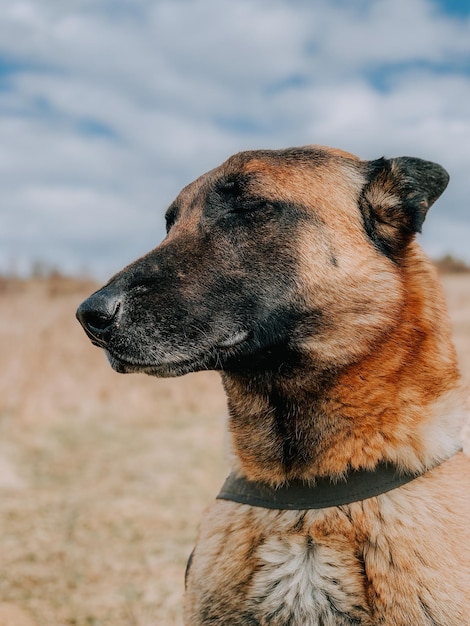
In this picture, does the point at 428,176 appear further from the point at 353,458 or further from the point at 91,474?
the point at 91,474

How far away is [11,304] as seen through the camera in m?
13.6

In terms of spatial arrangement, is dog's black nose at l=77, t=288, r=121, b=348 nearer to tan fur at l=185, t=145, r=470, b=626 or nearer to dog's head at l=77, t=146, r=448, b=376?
dog's head at l=77, t=146, r=448, b=376

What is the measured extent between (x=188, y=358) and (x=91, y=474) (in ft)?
21.1

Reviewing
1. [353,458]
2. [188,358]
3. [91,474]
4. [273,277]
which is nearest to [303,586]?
[353,458]

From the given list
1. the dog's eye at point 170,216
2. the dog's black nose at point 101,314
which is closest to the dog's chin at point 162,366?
the dog's black nose at point 101,314

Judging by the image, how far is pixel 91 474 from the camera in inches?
352

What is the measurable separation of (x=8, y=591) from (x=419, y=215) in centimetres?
406

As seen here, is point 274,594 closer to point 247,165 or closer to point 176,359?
point 176,359

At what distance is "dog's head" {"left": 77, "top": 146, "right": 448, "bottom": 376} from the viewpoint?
296 centimetres

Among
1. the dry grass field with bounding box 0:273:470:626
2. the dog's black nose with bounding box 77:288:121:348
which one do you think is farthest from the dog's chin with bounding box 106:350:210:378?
the dry grass field with bounding box 0:273:470:626

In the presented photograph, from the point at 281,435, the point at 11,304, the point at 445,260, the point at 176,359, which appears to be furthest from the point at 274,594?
the point at 445,260

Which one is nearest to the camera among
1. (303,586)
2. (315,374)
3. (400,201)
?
(303,586)

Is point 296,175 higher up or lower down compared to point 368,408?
higher up

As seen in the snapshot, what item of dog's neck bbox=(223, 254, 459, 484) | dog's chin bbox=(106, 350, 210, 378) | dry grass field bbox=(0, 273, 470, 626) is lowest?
dry grass field bbox=(0, 273, 470, 626)
